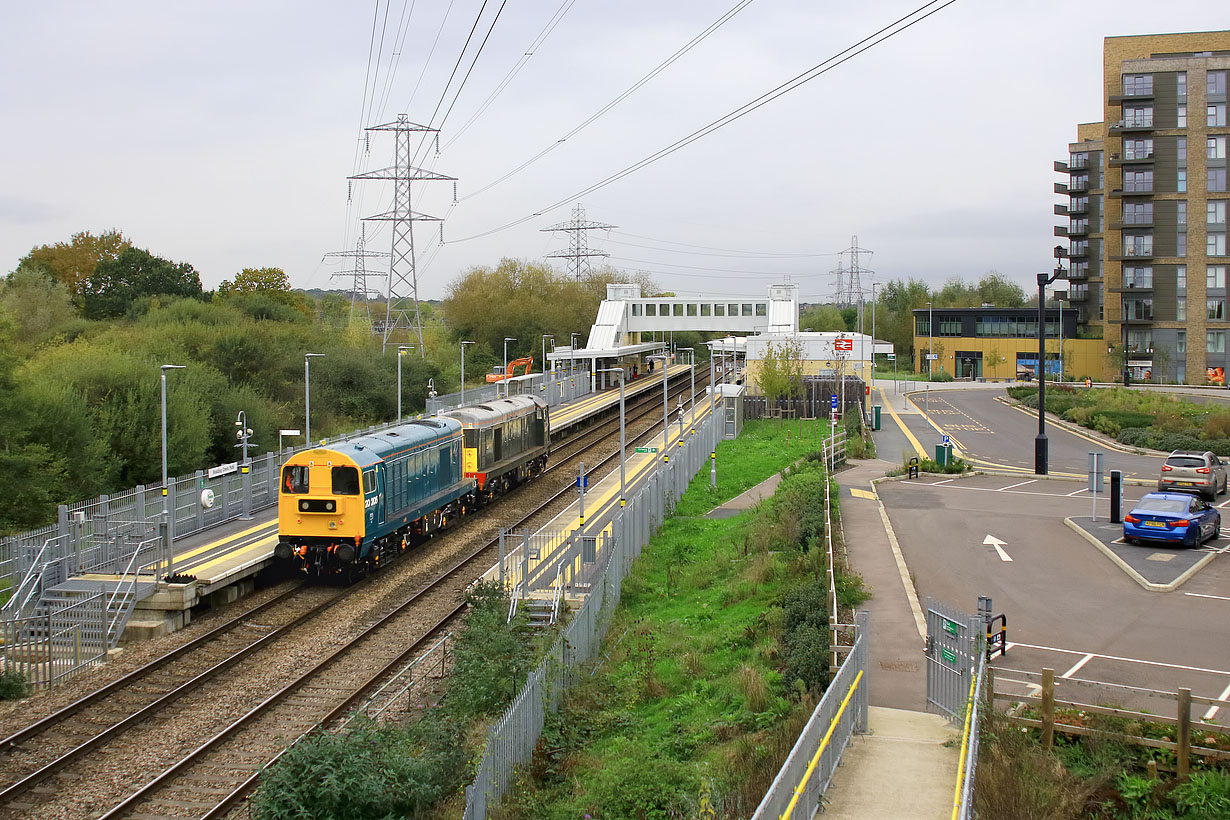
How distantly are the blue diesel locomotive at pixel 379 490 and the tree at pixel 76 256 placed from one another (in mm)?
53101

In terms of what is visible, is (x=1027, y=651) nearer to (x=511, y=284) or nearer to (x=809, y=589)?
(x=809, y=589)

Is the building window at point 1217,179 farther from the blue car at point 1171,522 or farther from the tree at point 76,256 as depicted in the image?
the tree at point 76,256

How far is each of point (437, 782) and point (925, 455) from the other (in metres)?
34.9

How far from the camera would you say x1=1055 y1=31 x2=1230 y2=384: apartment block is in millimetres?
72625

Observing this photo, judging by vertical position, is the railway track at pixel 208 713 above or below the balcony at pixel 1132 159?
below

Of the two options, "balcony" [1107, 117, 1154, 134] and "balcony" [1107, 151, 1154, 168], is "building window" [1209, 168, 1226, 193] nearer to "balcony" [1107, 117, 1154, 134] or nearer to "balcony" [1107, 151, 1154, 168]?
"balcony" [1107, 151, 1154, 168]

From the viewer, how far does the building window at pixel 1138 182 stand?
2958 inches

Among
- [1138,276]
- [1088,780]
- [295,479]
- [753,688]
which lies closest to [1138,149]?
[1138,276]

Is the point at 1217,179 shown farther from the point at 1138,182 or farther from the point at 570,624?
the point at 570,624

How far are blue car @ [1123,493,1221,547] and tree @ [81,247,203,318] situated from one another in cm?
5906

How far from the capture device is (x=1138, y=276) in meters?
77.1

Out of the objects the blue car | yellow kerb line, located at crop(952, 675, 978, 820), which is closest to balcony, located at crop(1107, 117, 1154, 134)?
the blue car

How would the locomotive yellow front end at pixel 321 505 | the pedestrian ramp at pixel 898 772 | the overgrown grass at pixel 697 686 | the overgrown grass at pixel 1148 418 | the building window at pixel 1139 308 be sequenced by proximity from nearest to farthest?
1. the pedestrian ramp at pixel 898 772
2. the overgrown grass at pixel 697 686
3. the locomotive yellow front end at pixel 321 505
4. the overgrown grass at pixel 1148 418
5. the building window at pixel 1139 308

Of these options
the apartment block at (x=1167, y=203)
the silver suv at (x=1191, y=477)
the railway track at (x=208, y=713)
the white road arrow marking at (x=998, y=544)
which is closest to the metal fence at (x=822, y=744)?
the railway track at (x=208, y=713)
